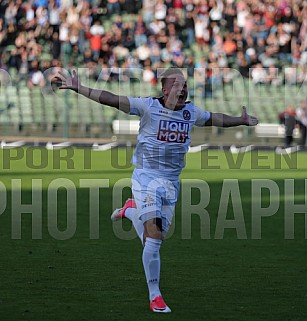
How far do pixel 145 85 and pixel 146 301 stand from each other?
1029 inches

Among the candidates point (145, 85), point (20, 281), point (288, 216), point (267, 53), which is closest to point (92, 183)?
point (288, 216)

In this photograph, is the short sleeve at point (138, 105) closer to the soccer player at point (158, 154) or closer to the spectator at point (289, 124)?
the soccer player at point (158, 154)

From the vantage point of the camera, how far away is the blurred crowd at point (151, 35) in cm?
3706

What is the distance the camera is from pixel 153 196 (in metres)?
9.05

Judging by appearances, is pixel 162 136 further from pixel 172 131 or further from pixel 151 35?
pixel 151 35

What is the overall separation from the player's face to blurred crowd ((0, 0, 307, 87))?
26958 mm

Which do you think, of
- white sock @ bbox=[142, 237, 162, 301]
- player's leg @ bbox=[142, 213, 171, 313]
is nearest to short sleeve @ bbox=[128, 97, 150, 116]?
player's leg @ bbox=[142, 213, 171, 313]

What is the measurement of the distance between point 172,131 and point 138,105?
388mm

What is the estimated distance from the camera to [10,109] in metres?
36.1

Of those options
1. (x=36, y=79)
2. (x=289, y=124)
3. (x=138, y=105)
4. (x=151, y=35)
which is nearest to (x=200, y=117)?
(x=138, y=105)

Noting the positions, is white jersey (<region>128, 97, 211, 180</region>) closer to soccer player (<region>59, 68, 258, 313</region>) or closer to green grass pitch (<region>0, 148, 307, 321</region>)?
soccer player (<region>59, 68, 258, 313</region>)

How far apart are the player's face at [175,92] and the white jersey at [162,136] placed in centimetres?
7

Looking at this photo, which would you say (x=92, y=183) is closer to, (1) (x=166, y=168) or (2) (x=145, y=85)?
(1) (x=166, y=168)

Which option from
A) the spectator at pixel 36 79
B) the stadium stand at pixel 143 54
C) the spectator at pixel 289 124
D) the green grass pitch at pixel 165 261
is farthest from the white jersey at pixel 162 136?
the spectator at pixel 36 79
